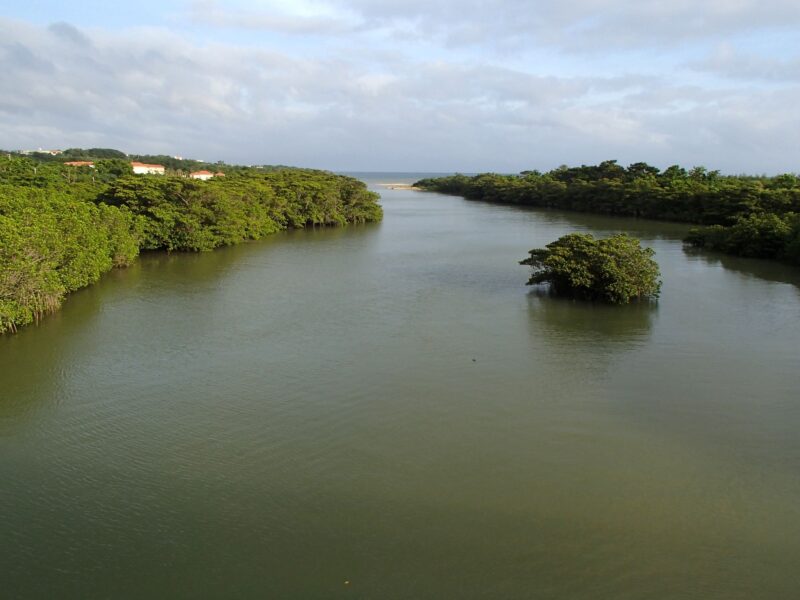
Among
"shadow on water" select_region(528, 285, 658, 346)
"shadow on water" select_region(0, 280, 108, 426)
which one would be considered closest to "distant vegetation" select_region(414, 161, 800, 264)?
"shadow on water" select_region(528, 285, 658, 346)

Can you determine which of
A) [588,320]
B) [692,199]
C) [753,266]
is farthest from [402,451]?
[692,199]

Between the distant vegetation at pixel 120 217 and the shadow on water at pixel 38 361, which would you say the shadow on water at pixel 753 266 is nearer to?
the distant vegetation at pixel 120 217

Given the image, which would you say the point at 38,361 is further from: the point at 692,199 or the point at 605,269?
the point at 692,199

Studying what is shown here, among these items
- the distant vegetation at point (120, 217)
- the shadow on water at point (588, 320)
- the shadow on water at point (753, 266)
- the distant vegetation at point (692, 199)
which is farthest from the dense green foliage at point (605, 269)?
the distant vegetation at point (120, 217)

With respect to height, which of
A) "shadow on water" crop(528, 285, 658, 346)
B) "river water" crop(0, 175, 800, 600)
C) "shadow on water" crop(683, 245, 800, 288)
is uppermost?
"shadow on water" crop(683, 245, 800, 288)

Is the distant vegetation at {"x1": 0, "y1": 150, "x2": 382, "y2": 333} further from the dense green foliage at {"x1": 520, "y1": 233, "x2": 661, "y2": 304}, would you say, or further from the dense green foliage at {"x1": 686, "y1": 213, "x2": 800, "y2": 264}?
the dense green foliage at {"x1": 686, "y1": 213, "x2": 800, "y2": 264}
